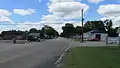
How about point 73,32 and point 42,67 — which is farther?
point 73,32

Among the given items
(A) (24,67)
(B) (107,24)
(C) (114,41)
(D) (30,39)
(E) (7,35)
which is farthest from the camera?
(B) (107,24)

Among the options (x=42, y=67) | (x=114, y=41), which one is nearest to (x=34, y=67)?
(x=42, y=67)


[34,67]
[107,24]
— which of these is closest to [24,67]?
[34,67]

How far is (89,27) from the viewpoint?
18775 centimetres

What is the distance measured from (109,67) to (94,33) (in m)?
103

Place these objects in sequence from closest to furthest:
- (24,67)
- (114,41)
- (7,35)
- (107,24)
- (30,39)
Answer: (24,67) → (114,41) → (30,39) → (7,35) → (107,24)

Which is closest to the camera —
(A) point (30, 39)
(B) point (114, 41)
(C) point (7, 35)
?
(B) point (114, 41)

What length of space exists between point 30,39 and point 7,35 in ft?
140

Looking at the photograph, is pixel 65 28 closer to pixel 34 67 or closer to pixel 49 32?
pixel 49 32

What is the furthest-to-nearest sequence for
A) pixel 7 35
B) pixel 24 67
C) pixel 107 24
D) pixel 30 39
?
1. pixel 107 24
2. pixel 7 35
3. pixel 30 39
4. pixel 24 67

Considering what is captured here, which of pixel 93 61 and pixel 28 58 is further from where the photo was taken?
pixel 28 58

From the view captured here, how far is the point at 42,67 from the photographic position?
13633mm

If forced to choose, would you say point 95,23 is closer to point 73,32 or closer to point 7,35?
point 73,32

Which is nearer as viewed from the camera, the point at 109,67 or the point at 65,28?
the point at 109,67
